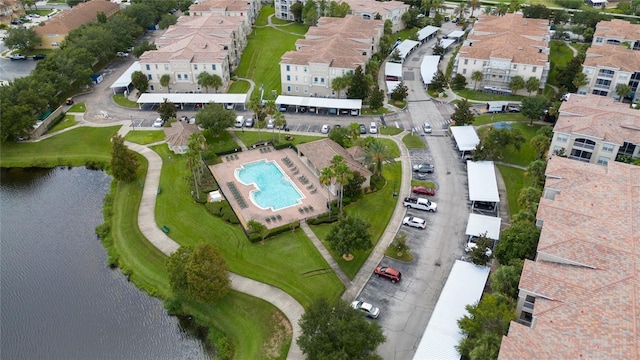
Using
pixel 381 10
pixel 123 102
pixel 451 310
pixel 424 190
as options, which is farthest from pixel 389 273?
pixel 381 10

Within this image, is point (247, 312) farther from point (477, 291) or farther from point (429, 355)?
point (477, 291)

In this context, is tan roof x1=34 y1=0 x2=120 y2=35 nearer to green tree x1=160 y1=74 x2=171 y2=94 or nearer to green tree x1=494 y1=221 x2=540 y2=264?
green tree x1=160 y1=74 x2=171 y2=94

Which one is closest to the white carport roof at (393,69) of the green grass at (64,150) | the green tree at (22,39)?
the green grass at (64,150)

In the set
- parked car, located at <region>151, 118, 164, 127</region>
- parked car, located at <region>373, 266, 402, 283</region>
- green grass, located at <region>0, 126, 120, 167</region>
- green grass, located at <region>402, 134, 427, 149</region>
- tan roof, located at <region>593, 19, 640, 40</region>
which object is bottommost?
green grass, located at <region>0, 126, 120, 167</region>

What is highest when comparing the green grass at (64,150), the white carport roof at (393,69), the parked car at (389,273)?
the white carport roof at (393,69)

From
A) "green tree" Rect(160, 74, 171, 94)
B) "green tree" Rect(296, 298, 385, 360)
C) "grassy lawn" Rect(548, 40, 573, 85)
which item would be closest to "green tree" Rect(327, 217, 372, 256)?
"green tree" Rect(296, 298, 385, 360)

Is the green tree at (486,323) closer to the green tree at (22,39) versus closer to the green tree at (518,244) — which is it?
the green tree at (518,244)
